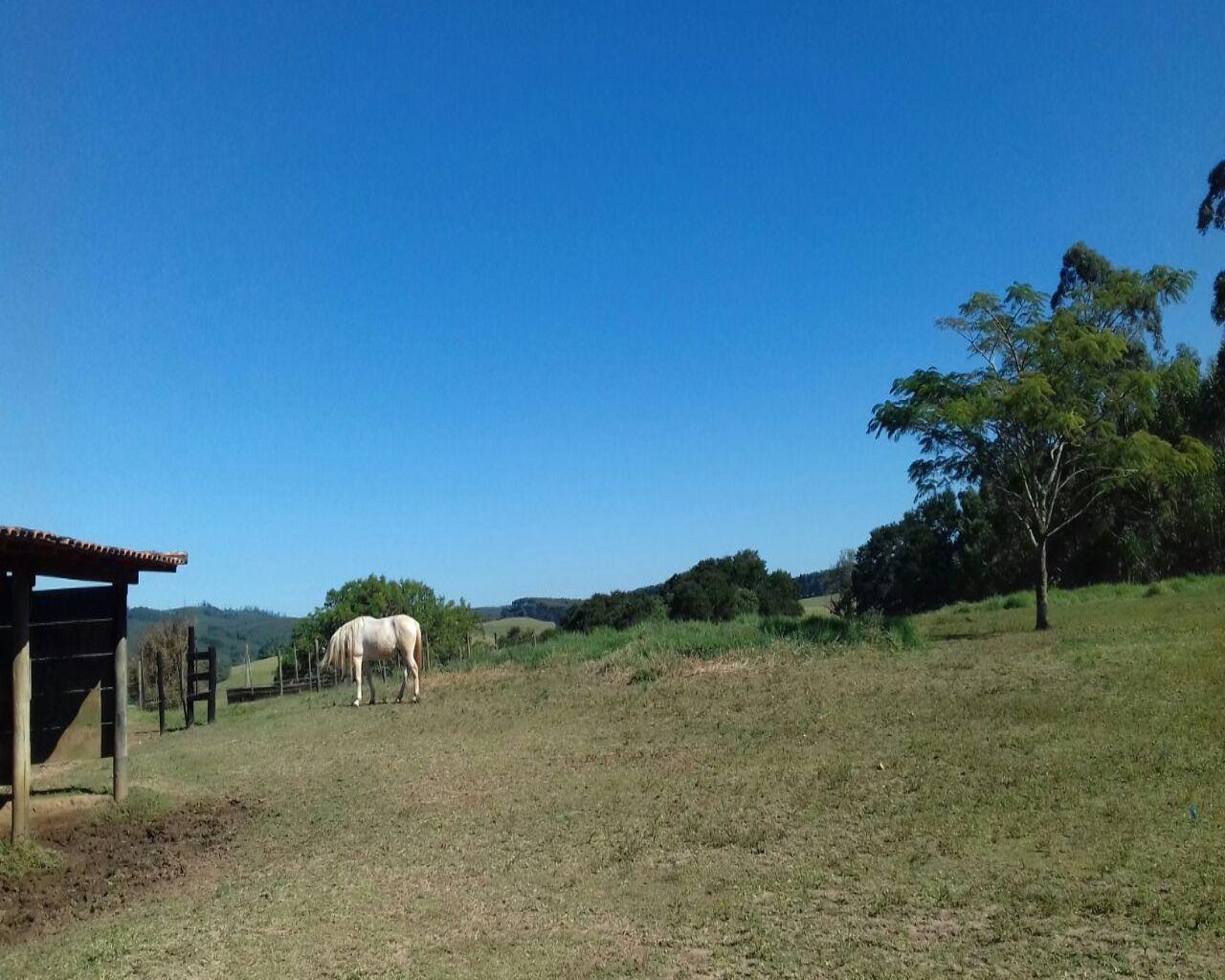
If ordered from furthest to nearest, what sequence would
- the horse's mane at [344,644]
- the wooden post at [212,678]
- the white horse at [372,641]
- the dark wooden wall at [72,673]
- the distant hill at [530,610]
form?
the distant hill at [530,610] < the horse's mane at [344,644] < the white horse at [372,641] < the wooden post at [212,678] < the dark wooden wall at [72,673]

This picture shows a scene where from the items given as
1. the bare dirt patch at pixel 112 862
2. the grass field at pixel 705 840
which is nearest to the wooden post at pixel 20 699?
the bare dirt patch at pixel 112 862

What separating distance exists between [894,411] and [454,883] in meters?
17.9

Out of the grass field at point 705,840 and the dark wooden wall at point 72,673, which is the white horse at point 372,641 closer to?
the grass field at point 705,840

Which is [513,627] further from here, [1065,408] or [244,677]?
[1065,408]

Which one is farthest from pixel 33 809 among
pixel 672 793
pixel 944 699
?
pixel 944 699

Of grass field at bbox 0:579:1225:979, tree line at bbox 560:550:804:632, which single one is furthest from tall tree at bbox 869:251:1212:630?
tree line at bbox 560:550:804:632

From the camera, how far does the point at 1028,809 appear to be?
8.05m

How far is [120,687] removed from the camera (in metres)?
10.6

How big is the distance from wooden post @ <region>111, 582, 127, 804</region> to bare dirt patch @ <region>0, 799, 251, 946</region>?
737 millimetres

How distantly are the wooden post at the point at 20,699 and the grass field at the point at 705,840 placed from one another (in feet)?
2.17

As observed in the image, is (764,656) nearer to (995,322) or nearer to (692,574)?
(995,322)

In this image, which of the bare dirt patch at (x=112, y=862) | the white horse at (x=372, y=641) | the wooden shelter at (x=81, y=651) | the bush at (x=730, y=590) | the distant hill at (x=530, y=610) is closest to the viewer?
the bare dirt patch at (x=112, y=862)

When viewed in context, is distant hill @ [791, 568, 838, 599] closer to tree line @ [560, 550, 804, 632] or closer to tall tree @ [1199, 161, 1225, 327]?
tree line @ [560, 550, 804, 632]

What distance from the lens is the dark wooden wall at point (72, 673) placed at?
10.2m
